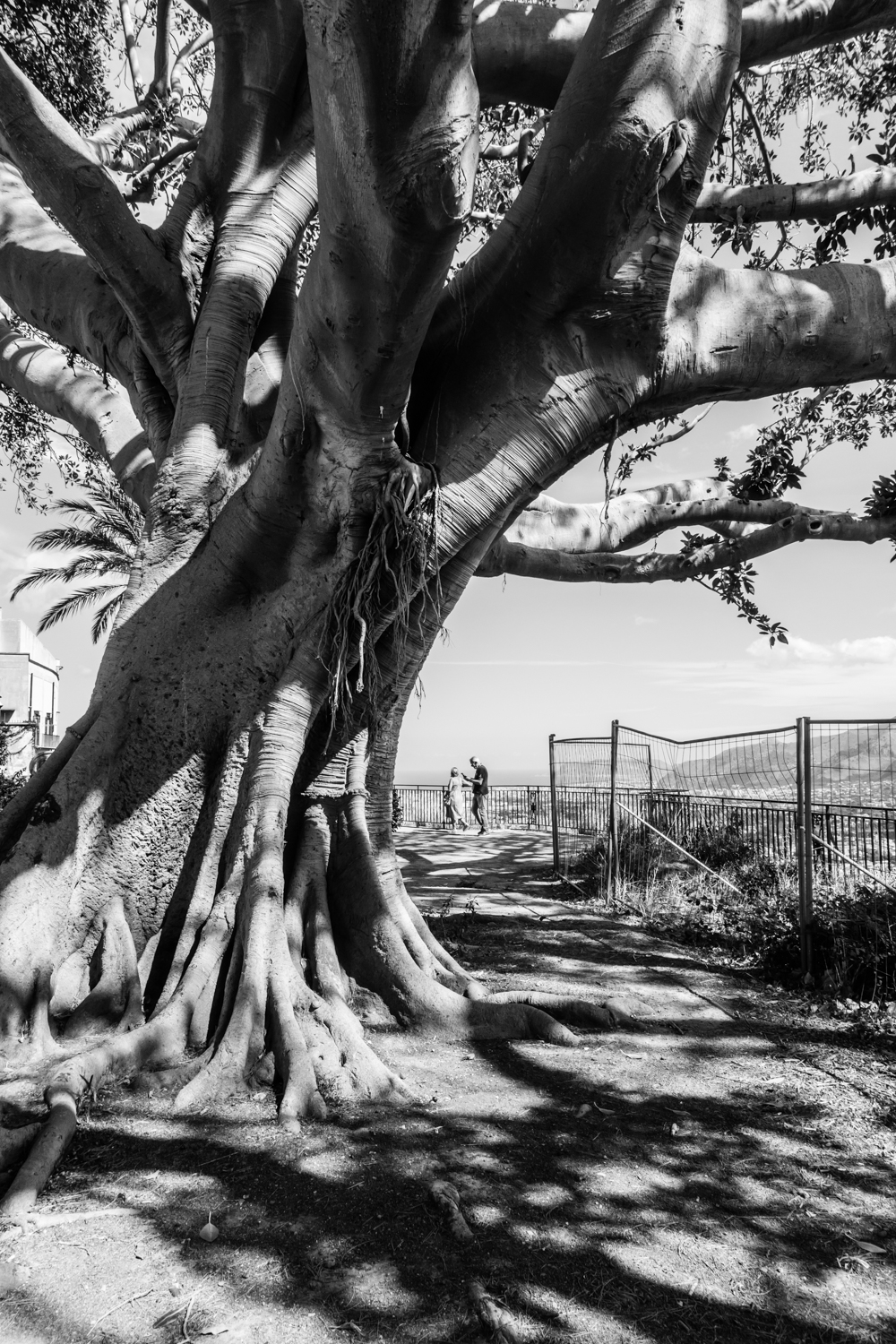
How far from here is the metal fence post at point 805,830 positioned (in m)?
6.14

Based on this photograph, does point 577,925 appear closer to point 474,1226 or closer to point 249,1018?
point 249,1018

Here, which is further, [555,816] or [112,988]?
[555,816]

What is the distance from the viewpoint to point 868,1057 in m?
4.61

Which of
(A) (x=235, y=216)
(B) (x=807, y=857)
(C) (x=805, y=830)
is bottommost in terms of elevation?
(B) (x=807, y=857)

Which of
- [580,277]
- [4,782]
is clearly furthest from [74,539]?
[580,277]

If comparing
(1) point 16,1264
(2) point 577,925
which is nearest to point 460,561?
(1) point 16,1264

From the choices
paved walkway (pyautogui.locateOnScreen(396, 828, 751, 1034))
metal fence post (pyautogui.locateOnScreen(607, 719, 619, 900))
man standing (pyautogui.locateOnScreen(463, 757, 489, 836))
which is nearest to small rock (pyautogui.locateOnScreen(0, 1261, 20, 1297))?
paved walkway (pyautogui.locateOnScreen(396, 828, 751, 1034))

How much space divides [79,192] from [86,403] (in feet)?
6.77

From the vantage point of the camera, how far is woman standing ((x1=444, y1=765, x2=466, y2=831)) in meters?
20.3

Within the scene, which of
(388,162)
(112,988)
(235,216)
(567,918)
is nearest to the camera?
(388,162)

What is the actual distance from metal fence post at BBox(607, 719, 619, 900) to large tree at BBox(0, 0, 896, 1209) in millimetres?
4601

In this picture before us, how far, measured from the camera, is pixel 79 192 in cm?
518

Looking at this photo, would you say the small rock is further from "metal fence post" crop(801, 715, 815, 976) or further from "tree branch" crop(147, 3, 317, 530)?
"metal fence post" crop(801, 715, 815, 976)

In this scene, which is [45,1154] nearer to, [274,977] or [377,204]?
[274,977]
